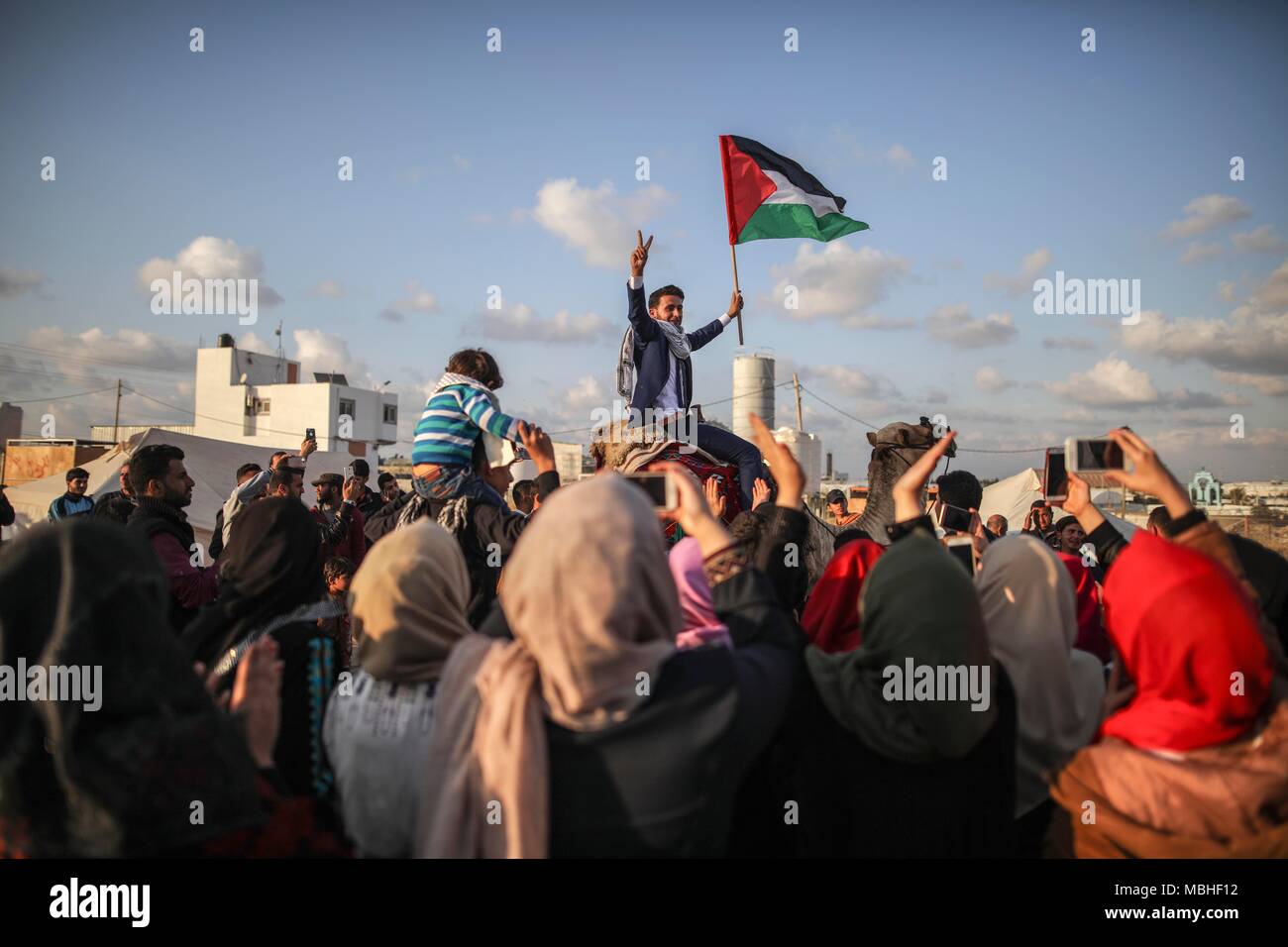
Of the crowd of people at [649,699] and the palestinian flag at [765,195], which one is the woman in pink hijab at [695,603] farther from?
the palestinian flag at [765,195]

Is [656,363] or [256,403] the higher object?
[256,403]

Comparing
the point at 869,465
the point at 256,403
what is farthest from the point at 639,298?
the point at 256,403

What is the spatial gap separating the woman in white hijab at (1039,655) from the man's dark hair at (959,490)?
4.16ft

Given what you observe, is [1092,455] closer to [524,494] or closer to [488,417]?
[488,417]

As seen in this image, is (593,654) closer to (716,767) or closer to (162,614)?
(716,767)

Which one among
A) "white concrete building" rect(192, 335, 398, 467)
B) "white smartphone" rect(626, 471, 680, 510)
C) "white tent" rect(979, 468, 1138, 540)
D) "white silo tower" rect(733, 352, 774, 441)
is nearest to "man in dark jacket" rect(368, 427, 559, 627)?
"white smartphone" rect(626, 471, 680, 510)

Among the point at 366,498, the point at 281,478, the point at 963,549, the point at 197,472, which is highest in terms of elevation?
the point at 197,472

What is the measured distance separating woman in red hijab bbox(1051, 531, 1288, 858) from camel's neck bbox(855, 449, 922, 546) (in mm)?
2280

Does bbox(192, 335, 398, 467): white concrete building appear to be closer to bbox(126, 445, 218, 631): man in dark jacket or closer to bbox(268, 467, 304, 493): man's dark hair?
bbox(268, 467, 304, 493): man's dark hair

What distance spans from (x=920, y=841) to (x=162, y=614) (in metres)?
2.25

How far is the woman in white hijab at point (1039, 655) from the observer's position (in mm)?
2865

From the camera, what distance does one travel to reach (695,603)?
2.89 m

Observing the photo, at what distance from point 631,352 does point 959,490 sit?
149 inches
